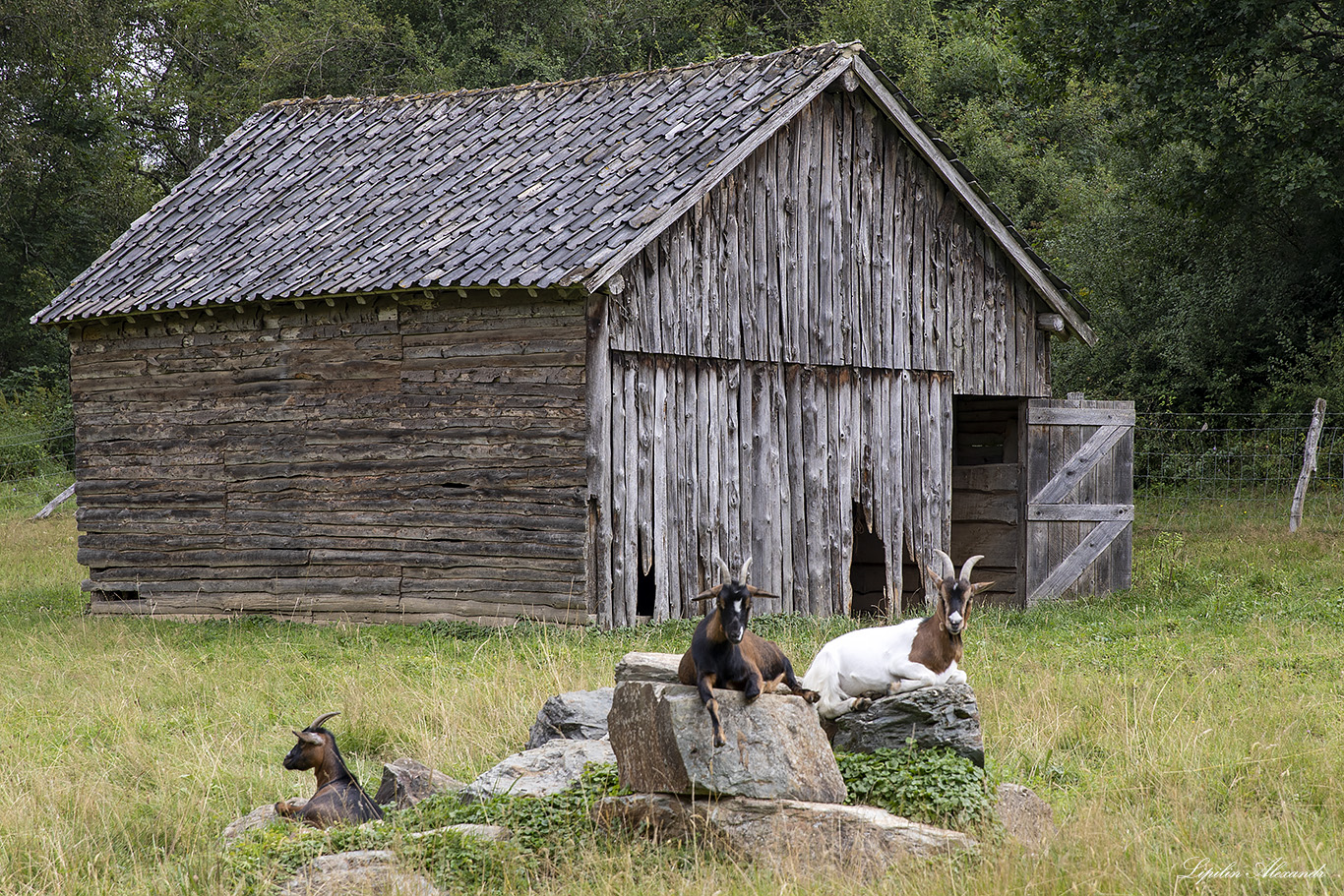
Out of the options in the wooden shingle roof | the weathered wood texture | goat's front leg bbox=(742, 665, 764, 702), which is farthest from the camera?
the weathered wood texture

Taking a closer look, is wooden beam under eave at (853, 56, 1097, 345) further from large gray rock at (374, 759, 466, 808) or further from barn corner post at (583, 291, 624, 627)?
large gray rock at (374, 759, 466, 808)

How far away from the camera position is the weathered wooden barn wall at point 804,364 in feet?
40.3

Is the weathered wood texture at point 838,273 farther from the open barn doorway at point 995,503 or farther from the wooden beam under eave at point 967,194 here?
the open barn doorway at point 995,503

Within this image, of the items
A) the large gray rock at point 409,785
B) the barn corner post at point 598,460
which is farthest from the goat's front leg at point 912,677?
the barn corner post at point 598,460

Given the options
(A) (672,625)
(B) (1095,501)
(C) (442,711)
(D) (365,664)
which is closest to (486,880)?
(C) (442,711)

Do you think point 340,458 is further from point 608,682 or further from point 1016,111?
→ point 1016,111

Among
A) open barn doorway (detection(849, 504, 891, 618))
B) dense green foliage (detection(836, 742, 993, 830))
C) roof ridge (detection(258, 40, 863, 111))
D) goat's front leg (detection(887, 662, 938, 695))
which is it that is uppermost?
roof ridge (detection(258, 40, 863, 111))

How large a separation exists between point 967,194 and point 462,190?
5.39 metres

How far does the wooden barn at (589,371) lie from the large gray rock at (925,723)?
5548 mm

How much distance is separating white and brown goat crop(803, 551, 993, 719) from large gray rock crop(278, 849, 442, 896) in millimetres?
2253

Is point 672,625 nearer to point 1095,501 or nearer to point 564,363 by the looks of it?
point 564,363

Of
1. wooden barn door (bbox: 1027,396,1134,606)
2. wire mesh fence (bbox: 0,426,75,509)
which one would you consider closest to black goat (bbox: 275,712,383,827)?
wooden barn door (bbox: 1027,396,1134,606)

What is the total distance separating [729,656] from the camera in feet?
19.1

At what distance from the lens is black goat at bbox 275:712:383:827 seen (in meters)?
6.17
